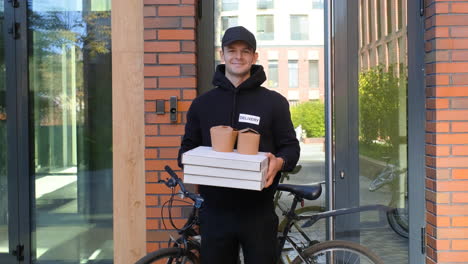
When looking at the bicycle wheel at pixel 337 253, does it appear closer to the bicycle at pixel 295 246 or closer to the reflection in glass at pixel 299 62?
the bicycle at pixel 295 246

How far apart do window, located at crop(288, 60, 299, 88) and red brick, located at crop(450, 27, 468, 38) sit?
44.4 inches

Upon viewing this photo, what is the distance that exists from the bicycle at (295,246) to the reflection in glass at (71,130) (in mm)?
1261

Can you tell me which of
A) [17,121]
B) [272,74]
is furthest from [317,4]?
[17,121]

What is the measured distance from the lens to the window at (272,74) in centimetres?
382

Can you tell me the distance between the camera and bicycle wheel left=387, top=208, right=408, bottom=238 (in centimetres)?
369

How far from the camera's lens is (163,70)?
11.5ft

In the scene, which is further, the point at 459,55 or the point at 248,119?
the point at 459,55

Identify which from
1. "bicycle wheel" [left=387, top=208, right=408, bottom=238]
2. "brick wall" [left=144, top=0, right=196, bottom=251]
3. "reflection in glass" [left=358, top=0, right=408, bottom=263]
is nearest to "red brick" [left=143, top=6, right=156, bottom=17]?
"brick wall" [left=144, top=0, right=196, bottom=251]

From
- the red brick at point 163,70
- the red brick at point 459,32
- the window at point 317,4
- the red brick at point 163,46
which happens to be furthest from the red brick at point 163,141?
the red brick at point 459,32

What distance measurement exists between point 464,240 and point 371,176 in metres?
0.78

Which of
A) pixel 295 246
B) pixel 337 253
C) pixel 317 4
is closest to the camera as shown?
pixel 295 246

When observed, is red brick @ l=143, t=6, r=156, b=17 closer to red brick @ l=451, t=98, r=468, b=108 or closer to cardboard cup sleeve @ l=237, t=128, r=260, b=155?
cardboard cup sleeve @ l=237, t=128, r=260, b=155

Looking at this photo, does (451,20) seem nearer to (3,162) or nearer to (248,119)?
(248,119)

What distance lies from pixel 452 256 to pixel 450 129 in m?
0.90
